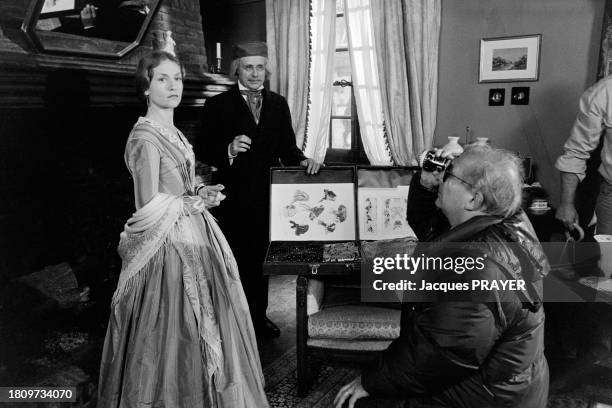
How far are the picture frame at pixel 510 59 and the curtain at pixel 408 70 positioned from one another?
36 centimetres

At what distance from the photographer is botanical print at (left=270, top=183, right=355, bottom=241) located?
251cm

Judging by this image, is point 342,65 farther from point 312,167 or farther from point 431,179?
point 431,179

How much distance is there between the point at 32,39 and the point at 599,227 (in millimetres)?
3211

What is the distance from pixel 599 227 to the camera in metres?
2.68

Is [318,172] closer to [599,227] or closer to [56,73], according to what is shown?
[56,73]

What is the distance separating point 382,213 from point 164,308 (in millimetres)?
1264

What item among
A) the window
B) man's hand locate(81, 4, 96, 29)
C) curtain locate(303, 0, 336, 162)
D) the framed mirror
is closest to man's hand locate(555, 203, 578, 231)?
the window

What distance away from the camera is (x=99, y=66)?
2602mm

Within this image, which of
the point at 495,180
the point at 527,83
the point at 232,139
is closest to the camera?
the point at 495,180

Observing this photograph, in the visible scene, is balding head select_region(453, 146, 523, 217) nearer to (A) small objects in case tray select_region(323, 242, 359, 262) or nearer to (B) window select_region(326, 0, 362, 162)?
(A) small objects in case tray select_region(323, 242, 359, 262)

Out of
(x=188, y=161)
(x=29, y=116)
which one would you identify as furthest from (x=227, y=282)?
(x=29, y=116)

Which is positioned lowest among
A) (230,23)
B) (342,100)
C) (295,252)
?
(295,252)

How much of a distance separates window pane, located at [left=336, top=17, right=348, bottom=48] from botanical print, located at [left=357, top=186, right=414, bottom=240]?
6.54 ft

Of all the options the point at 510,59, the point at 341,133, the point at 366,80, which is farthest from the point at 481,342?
the point at 341,133
